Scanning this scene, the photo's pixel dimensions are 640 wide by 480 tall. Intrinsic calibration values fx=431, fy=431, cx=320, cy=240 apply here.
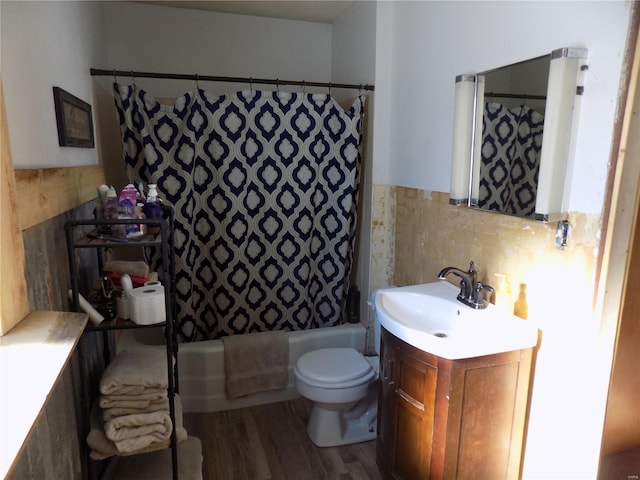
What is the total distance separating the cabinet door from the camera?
1599 mm

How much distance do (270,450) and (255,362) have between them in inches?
20.0

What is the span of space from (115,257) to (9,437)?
2.23 metres

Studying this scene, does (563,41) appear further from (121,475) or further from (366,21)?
(121,475)

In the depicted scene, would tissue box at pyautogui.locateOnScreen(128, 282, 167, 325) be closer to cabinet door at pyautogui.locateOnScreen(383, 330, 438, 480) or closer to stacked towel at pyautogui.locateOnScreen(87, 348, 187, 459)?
stacked towel at pyautogui.locateOnScreen(87, 348, 187, 459)

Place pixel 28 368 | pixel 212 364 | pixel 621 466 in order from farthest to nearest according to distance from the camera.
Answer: pixel 212 364, pixel 621 466, pixel 28 368

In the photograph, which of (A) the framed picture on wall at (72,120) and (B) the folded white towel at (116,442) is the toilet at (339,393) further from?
(A) the framed picture on wall at (72,120)

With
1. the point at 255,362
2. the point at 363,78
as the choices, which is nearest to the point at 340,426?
the point at 255,362

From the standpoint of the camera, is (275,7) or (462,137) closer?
(462,137)

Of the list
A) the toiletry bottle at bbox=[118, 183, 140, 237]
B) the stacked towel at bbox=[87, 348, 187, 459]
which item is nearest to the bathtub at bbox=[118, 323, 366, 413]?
the stacked towel at bbox=[87, 348, 187, 459]

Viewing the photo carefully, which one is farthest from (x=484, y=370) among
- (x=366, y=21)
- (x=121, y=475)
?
(x=366, y=21)

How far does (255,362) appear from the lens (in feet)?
8.41

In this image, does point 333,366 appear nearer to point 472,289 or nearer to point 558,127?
point 472,289

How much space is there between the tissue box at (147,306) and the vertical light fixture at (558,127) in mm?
1369

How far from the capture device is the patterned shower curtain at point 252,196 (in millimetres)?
2395
